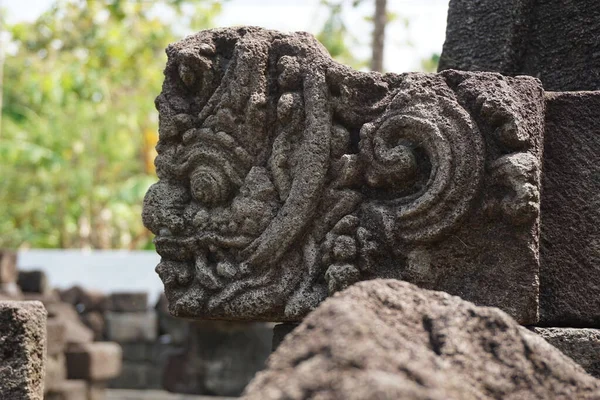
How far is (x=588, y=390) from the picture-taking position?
1.75 meters

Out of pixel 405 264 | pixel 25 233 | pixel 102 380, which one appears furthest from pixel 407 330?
pixel 25 233

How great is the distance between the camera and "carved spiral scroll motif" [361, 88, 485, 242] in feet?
8.58

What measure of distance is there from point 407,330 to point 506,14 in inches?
77.1

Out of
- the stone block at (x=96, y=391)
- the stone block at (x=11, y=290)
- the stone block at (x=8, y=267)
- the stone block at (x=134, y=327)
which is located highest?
the stone block at (x=8, y=267)

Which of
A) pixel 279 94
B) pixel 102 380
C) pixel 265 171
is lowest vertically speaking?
pixel 102 380

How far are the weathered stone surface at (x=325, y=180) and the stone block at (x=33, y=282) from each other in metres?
8.97

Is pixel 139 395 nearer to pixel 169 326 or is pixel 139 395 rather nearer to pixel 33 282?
pixel 169 326

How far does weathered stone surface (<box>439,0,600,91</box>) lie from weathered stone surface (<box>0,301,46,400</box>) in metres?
1.75

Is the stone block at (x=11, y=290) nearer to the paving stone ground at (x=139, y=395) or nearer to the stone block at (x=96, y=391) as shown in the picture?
the stone block at (x=96, y=391)

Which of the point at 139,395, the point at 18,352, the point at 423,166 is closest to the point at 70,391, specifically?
the point at 139,395

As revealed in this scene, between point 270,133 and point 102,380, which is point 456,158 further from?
point 102,380

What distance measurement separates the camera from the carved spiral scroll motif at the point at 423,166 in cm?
262

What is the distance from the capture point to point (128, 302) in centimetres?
1323

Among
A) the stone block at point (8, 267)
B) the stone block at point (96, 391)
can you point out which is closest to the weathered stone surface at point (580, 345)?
the stone block at point (96, 391)
